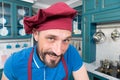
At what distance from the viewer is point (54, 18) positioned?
0.64 meters

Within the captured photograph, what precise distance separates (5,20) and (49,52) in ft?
6.53

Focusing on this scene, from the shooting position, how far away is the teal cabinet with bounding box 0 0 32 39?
231 centimetres

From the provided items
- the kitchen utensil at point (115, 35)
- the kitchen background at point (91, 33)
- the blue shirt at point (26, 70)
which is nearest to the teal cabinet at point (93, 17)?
the kitchen background at point (91, 33)

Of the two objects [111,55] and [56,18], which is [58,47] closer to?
[56,18]

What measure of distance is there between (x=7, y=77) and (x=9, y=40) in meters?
1.80

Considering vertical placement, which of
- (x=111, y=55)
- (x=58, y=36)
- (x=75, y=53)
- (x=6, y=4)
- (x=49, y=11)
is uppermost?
(x=6, y=4)

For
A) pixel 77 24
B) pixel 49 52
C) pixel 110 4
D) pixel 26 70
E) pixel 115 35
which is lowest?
pixel 26 70

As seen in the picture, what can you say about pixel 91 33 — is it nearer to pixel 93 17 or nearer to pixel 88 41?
pixel 88 41

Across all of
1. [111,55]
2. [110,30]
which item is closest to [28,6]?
[110,30]

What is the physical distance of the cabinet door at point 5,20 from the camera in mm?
2305

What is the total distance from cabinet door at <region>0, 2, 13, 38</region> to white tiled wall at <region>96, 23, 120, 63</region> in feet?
5.36

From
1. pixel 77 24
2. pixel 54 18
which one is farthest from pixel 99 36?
pixel 54 18

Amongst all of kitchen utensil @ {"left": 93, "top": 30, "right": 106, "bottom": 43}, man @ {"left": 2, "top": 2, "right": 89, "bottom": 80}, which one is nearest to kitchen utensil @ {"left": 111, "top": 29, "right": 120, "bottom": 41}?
kitchen utensil @ {"left": 93, "top": 30, "right": 106, "bottom": 43}

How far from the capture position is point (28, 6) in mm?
2672
